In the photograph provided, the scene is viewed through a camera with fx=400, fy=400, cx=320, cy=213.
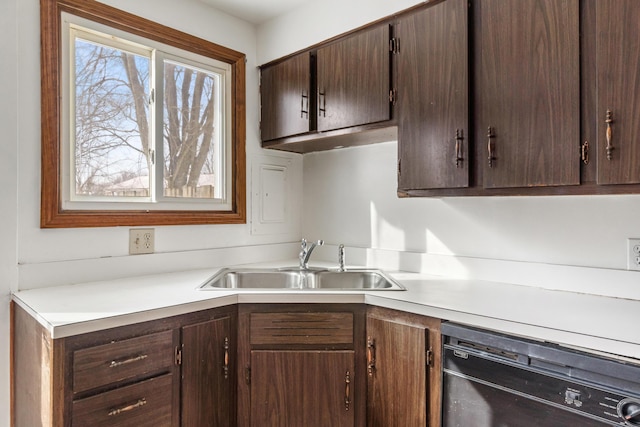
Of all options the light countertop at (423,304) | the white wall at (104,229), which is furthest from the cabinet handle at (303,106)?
the light countertop at (423,304)

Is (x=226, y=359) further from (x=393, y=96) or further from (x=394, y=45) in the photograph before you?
(x=394, y=45)

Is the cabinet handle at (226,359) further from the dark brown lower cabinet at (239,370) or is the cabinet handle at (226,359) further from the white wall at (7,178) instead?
the white wall at (7,178)

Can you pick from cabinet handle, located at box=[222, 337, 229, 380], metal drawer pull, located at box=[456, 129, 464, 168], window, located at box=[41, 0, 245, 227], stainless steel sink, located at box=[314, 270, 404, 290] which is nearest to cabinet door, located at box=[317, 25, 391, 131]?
metal drawer pull, located at box=[456, 129, 464, 168]

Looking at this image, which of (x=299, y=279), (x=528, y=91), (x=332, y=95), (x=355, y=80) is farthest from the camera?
(x=299, y=279)

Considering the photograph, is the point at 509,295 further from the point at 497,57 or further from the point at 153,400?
the point at 153,400

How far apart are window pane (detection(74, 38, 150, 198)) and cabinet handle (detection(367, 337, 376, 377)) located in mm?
1345

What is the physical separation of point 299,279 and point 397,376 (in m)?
0.83

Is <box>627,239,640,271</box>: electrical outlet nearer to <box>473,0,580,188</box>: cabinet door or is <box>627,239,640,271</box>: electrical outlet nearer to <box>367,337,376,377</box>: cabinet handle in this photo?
<box>473,0,580,188</box>: cabinet door

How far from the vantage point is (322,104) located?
2121 millimetres

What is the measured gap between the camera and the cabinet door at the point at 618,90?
122cm

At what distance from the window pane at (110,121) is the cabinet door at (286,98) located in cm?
68

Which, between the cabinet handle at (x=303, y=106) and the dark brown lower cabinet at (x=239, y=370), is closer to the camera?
the dark brown lower cabinet at (x=239, y=370)

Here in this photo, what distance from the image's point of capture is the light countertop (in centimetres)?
116

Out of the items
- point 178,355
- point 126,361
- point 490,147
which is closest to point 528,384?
point 490,147
